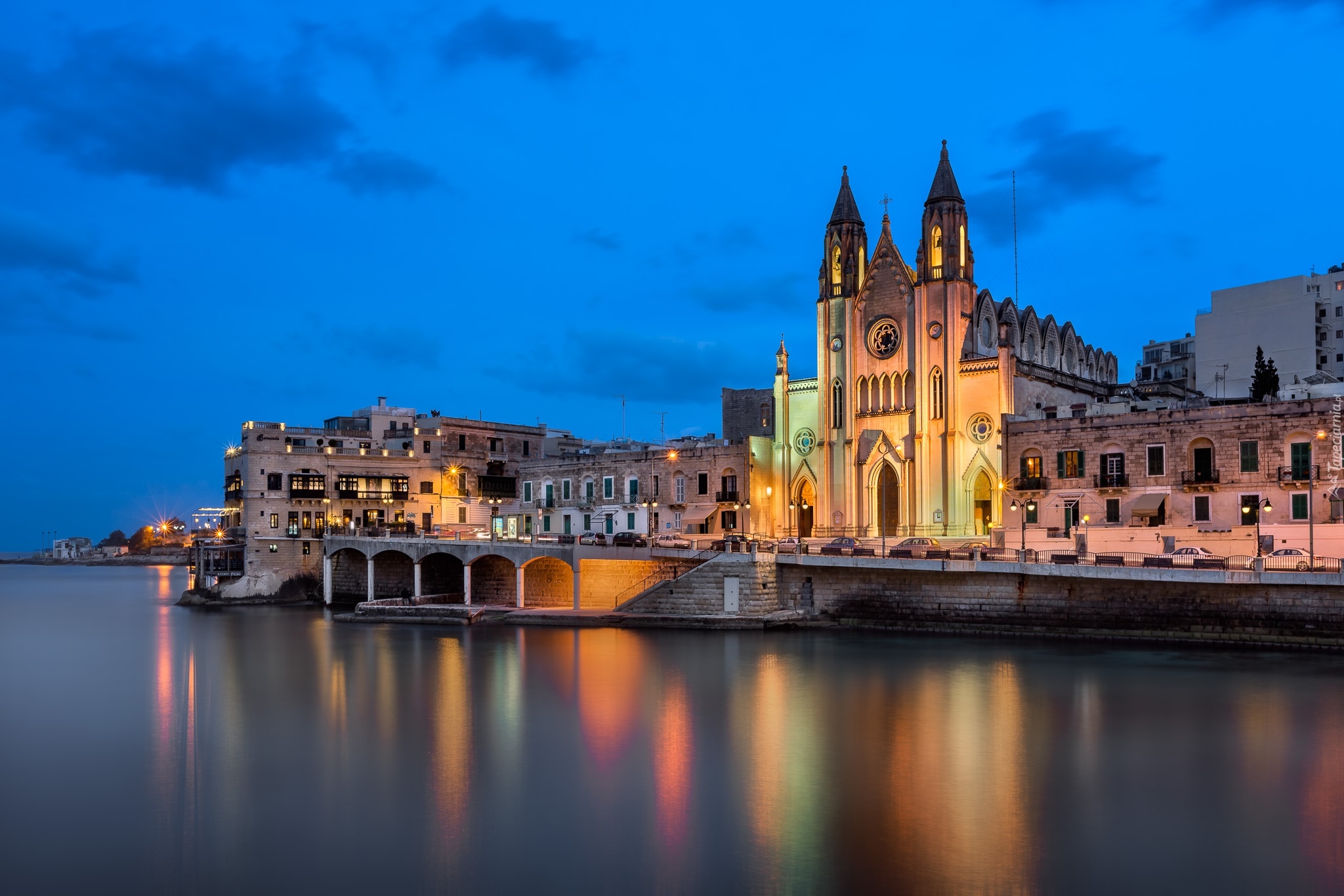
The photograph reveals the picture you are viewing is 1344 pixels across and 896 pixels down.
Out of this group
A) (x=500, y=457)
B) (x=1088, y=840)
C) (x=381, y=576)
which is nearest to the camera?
(x=1088, y=840)

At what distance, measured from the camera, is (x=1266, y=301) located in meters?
84.8

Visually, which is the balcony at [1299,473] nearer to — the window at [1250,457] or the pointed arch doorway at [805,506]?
the window at [1250,457]

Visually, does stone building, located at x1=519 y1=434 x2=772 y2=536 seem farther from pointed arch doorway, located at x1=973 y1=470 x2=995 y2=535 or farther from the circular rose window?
pointed arch doorway, located at x1=973 y1=470 x2=995 y2=535

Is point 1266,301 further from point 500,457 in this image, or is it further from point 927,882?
point 927,882

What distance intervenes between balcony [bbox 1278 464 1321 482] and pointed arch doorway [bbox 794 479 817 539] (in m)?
25.0

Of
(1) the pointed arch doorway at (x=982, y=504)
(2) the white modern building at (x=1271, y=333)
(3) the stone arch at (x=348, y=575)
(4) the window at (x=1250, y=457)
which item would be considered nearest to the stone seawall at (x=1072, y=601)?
(4) the window at (x=1250, y=457)

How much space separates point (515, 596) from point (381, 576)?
38.8 ft

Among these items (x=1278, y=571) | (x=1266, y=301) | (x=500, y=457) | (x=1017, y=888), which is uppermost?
(x=1266, y=301)

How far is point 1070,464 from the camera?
53.3 m

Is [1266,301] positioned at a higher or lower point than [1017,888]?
higher

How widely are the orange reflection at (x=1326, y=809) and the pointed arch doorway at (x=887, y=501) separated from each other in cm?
3412

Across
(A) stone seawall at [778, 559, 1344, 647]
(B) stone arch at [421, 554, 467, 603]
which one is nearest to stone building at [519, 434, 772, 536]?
(B) stone arch at [421, 554, 467, 603]

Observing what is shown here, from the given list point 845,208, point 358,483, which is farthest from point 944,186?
point 358,483

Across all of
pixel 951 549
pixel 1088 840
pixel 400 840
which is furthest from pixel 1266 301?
pixel 400 840
